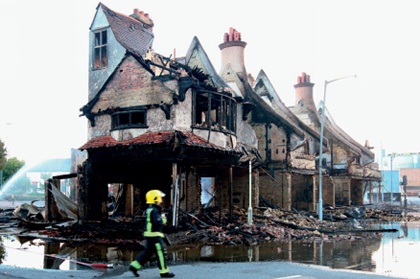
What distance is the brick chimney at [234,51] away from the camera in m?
29.0

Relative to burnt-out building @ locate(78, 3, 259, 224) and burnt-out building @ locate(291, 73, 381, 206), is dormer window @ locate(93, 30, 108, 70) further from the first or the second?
burnt-out building @ locate(291, 73, 381, 206)

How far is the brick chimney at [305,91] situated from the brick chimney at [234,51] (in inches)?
473

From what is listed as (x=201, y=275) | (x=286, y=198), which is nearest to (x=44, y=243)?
(x=201, y=275)

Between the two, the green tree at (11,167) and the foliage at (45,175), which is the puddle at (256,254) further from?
the foliage at (45,175)

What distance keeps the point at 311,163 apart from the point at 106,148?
1764 centimetres

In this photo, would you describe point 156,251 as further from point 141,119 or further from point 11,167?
point 11,167

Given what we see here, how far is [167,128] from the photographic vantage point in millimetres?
17969

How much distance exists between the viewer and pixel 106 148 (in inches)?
728

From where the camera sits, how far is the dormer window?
2103cm

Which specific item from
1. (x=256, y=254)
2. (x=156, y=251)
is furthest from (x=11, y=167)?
(x=156, y=251)

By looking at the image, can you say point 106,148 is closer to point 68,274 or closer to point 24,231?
point 24,231

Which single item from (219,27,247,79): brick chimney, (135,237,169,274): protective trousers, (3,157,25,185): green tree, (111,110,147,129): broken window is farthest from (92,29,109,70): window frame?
(3,157,25,185): green tree

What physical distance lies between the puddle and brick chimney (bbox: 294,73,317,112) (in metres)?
23.5

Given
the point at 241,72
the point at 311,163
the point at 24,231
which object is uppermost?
the point at 241,72
